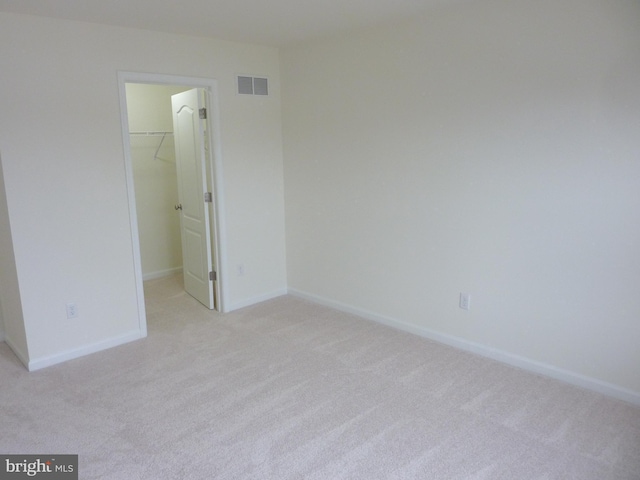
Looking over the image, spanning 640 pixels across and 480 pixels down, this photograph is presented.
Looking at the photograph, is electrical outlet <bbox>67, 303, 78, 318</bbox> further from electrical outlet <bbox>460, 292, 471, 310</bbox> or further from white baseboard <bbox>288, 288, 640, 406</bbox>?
electrical outlet <bbox>460, 292, 471, 310</bbox>

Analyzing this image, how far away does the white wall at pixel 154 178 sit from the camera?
5.19 metres

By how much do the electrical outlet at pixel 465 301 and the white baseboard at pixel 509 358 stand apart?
0.86 feet

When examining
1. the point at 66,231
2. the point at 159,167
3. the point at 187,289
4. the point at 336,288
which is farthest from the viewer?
the point at 159,167

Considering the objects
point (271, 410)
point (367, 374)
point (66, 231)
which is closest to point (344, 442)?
point (271, 410)

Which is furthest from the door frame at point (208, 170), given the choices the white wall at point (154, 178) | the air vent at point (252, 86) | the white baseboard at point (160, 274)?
the white baseboard at point (160, 274)

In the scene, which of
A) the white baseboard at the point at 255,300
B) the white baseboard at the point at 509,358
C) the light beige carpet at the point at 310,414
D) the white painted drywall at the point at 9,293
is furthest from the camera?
the white baseboard at the point at 255,300

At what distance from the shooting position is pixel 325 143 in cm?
422

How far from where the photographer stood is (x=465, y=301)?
11.3ft

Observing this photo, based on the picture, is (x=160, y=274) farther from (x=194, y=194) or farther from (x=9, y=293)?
(x=9, y=293)

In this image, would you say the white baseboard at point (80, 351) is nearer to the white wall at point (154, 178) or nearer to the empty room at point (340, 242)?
the empty room at point (340, 242)

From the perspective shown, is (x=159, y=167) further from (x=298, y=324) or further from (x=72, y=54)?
(x=298, y=324)

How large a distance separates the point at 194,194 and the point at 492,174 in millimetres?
2730

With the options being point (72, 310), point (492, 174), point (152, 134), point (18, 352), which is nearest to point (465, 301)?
point (492, 174)

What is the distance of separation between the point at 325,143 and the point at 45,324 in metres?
2.66
